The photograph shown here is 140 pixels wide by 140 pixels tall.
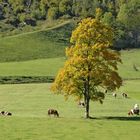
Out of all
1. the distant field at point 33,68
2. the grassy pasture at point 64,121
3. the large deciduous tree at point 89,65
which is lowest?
the grassy pasture at point 64,121

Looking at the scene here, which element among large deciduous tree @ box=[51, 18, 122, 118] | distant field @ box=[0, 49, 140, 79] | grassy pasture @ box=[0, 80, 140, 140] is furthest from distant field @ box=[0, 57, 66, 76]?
large deciduous tree @ box=[51, 18, 122, 118]

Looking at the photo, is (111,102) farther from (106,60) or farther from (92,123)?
(92,123)

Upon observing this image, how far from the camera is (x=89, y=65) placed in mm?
61719

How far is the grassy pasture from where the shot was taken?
47.2 meters

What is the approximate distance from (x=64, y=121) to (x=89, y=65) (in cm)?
904

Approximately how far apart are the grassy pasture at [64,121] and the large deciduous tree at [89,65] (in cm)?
365

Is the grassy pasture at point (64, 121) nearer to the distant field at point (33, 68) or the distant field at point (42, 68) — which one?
the distant field at point (33, 68)

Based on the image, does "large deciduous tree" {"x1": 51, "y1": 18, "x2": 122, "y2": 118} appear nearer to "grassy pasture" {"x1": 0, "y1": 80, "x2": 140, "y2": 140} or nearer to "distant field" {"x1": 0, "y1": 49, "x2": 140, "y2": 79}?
"grassy pasture" {"x1": 0, "y1": 80, "x2": 140, "y2": 140}

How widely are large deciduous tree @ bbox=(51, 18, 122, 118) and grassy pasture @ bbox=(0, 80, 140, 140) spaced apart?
365 centimetres

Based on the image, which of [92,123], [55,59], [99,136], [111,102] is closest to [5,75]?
[55,59]

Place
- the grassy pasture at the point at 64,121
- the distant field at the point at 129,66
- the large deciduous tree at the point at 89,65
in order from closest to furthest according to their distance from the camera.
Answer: the grassy pasture at the point at 64,121 → the large deciduous tree at the point at 89,65 → the distant field at the point at 129,66

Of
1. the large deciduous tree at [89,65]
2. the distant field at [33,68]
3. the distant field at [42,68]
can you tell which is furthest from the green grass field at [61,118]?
the distant field at [42,68]

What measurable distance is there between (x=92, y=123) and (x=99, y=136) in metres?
8.39

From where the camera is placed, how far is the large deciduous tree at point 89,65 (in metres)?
61.2
